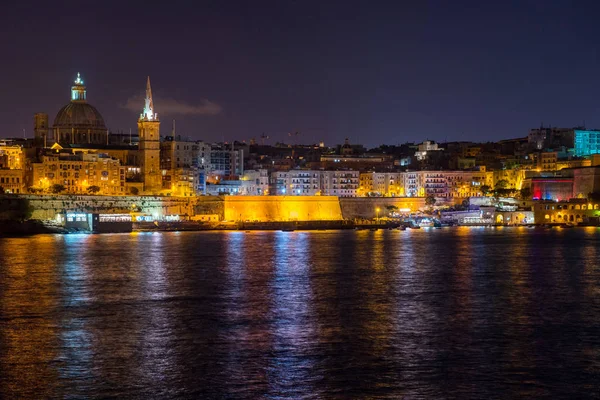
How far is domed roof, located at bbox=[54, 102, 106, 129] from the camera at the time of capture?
235 ft

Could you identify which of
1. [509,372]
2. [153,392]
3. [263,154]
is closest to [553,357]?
[509,372]

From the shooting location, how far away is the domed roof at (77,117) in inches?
2817

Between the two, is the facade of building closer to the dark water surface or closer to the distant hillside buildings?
the distant hillside buildings

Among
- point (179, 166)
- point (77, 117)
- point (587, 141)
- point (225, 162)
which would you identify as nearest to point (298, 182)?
point (225, 162)

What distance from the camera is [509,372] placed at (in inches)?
535

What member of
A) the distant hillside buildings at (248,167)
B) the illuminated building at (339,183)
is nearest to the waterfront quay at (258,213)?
the distant hillside buildings at (248,167)

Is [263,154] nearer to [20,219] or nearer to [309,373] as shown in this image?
[20,219]

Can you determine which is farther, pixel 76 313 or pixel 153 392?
pixel 76 313

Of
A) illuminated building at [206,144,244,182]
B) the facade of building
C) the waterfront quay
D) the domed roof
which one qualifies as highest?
the domed roof

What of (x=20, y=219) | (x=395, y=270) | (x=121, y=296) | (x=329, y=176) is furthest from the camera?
(x=329, y=176)

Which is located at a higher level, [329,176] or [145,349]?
[329,176]

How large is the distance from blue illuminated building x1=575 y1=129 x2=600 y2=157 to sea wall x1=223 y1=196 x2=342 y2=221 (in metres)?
27.3

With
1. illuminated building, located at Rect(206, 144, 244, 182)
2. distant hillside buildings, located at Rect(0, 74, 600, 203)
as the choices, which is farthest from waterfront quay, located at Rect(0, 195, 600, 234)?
illuminated building, located at Rect(206, 144, 244, 182)

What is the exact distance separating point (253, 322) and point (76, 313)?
3.84 metres
